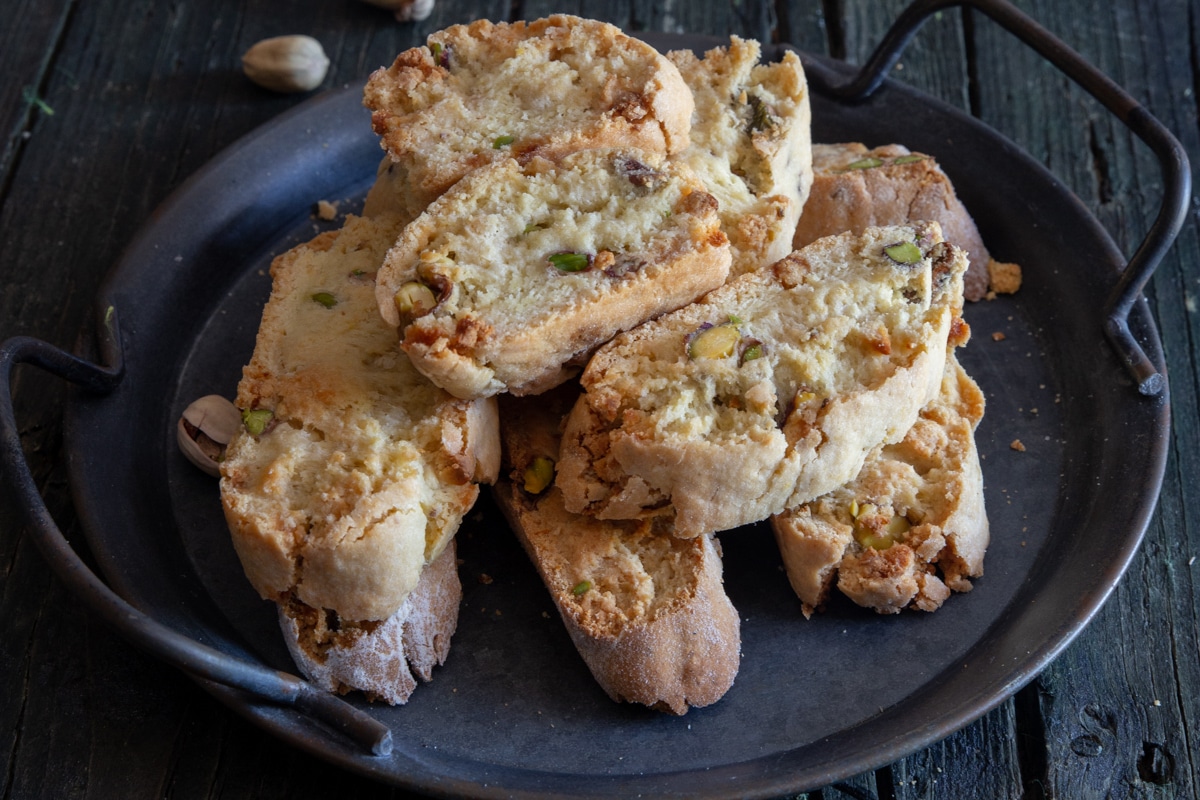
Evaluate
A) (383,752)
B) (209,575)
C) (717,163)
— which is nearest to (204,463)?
(209,575)

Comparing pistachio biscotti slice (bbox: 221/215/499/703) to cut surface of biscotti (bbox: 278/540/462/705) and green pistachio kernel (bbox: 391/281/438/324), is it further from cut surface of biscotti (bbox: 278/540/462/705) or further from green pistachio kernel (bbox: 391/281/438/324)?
green pistachio kernel (bbox: 391/281/438/324)

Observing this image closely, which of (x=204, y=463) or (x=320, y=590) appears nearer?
(x=320, y=590)

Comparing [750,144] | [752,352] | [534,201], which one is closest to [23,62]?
[534,201]

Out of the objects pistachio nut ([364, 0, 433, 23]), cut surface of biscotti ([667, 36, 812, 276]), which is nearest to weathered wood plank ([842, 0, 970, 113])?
cut surface of biscotti ([667, 36, 812, 276])

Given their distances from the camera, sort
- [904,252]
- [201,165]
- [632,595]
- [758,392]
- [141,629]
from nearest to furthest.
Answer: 1. [141,629]
2. [758,392]
3. [632,595]
4. [904,252]
5. [201,165]

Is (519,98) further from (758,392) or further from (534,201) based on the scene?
(758,392)

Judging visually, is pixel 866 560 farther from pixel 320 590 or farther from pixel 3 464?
pixel 3 464
